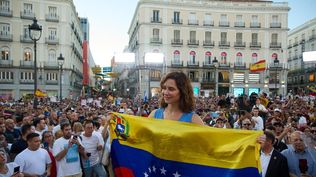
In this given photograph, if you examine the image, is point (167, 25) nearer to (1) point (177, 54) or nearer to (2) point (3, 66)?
(1) point (177, 54)

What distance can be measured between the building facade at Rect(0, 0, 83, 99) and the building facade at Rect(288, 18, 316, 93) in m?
41.4

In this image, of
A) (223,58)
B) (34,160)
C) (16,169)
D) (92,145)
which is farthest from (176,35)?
(16,169)

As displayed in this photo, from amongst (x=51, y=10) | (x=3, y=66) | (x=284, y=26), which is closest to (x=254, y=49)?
(x=284, y=26)

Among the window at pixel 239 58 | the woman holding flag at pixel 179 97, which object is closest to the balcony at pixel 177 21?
the window at pixel 239 58

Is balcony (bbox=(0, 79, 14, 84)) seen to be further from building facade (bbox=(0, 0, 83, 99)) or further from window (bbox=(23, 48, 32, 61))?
window (bbox=(23, 48, 32, 61))

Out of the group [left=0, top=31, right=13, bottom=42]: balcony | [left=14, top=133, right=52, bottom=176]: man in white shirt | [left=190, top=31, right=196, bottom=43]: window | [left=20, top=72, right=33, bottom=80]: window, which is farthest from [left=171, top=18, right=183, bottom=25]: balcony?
[left=14, top=133, right=52, bottom=176]: man in white shirt

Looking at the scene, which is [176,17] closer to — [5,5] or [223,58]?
[223,58]

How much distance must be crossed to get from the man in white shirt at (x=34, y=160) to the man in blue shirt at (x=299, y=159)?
3997mm

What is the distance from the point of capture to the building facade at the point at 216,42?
2158 inches

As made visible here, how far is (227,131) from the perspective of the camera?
10.1ft

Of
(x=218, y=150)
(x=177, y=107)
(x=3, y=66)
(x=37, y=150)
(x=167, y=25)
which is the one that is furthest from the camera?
(x=167, y=25)

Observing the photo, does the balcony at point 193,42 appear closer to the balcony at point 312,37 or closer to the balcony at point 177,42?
the balcony at point 177,42

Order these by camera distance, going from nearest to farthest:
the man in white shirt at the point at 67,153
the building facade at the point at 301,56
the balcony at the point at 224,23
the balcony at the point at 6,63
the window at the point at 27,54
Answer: the man in white shirt at the point at 67,153, the balcony at the point at 6,63, the window at the point at 27,54, the balcony at the point at 224,23, the building facade at the point at 301,56

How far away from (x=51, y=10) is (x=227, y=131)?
2095 inches
